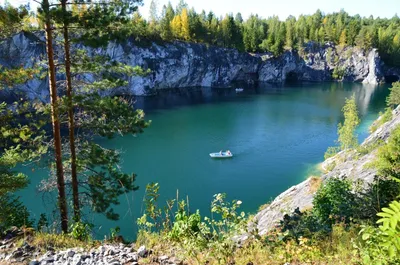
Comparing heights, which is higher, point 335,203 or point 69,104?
point 69,104

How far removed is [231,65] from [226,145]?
49.7 m

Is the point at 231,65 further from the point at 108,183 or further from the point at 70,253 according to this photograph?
the point at 70,253

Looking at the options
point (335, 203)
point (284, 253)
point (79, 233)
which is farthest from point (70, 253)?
point (335, 203)

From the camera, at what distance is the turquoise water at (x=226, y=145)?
22.7 m

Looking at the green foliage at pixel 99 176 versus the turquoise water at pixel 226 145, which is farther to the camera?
the turquoise water at pixel 226 145

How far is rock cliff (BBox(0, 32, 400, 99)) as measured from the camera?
211ft

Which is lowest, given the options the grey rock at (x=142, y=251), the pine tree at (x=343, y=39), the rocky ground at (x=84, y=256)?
the rocky ground at (x=84, y=256)

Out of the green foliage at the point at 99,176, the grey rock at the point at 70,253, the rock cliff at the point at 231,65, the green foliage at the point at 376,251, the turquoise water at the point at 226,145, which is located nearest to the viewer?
the green foliage at the point at 376,251

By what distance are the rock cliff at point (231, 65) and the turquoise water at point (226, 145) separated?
7.88 m

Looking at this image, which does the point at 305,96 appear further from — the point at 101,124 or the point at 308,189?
the point at 101,124

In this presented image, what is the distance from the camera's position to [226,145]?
34.2m

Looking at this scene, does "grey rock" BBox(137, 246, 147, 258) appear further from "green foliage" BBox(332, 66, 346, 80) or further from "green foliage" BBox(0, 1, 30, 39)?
"green foliage" BBox(332, 66, 346, 80)

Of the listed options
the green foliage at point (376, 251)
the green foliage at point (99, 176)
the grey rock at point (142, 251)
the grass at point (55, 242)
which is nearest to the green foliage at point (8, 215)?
the grass at point (55, 242)

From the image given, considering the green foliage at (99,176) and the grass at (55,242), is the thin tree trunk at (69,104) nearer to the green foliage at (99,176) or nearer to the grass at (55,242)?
the green foliage at (99,176)
